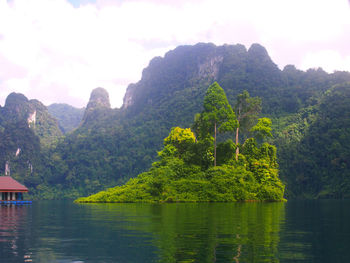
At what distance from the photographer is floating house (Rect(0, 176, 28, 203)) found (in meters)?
54.2

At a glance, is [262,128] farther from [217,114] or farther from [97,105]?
[97,105]

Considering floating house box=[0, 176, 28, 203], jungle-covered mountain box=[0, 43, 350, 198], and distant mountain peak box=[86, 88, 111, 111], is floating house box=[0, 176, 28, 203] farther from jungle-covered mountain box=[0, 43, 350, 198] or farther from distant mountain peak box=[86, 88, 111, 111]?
distant mountain peak box=[86, 88, 111, 111]

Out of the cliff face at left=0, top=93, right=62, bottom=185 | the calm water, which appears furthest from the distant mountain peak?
the calm water

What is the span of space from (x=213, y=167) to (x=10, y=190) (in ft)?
85.3

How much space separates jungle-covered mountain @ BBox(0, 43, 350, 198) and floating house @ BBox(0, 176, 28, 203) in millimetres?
56687

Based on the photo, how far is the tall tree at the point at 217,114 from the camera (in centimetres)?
5588

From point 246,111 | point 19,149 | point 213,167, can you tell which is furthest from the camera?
point 19,149

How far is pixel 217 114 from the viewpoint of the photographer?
55.9m

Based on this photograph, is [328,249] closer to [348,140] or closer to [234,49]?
[348,140]

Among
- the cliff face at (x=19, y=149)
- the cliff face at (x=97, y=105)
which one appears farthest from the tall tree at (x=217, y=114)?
the cliff face at (x=97, y=105)

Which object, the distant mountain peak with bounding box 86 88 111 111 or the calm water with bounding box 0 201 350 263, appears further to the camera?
the distant mountain peak with bounding box 86 88 111 111

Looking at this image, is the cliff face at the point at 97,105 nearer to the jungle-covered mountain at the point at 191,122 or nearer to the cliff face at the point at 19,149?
the jungle-covered mountain at the point at 191,122

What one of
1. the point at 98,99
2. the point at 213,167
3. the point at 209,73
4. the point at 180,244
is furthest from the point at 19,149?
the point at 180,244

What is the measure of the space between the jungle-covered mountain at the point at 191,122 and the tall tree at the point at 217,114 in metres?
39.0
